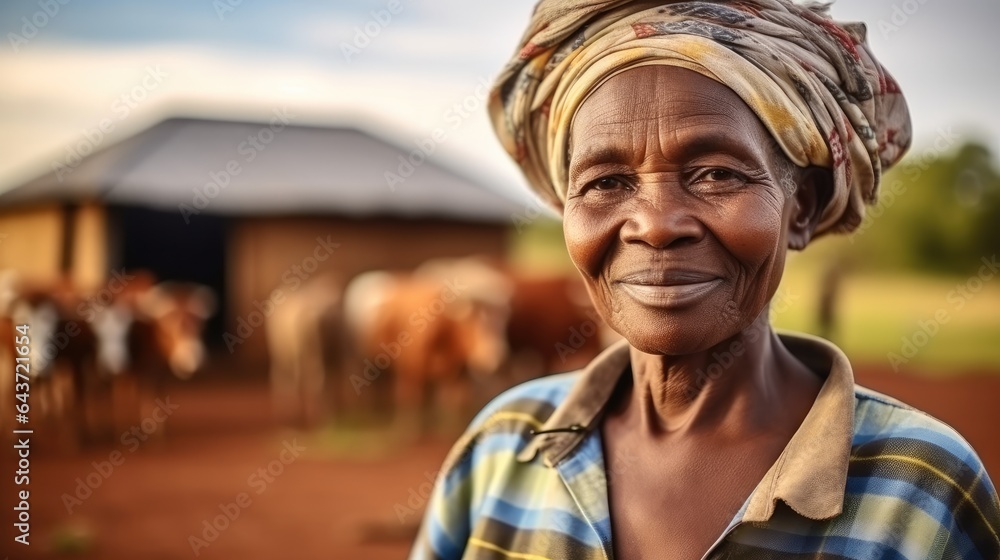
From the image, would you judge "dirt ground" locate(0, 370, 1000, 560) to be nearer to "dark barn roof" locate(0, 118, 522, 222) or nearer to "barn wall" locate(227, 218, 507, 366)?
"barn wall" locate(227, 218, 507, 366)

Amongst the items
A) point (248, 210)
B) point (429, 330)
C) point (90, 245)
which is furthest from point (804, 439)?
point (248, 210)

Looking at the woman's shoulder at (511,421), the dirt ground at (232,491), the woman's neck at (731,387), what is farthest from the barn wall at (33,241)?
the woman's neck at (731,387)

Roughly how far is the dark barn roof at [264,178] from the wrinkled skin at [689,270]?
14.0 m

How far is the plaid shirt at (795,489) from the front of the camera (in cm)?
134

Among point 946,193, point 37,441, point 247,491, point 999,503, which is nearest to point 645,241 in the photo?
point 999,503

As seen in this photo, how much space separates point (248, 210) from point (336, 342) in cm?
405

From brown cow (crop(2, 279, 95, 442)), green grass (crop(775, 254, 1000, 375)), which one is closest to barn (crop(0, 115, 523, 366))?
brown cow (crop(2, 279, 95, 442))

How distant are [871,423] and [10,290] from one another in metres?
9.66

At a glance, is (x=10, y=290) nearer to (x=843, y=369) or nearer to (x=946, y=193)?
(x=843, y=369)

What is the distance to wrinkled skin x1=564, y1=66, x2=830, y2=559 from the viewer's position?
1367mm

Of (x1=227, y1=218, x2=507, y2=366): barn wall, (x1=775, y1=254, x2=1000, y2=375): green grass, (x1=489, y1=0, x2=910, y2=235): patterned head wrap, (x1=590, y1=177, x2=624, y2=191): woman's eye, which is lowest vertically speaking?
(x1=775, y1=254, x2=1000, y2=375): green grass

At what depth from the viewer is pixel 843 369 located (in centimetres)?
152

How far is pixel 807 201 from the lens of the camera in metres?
1.56

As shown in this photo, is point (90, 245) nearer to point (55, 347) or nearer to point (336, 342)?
point (336, 342)
